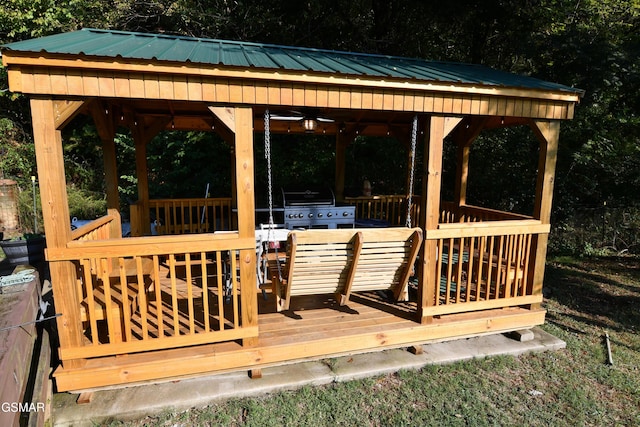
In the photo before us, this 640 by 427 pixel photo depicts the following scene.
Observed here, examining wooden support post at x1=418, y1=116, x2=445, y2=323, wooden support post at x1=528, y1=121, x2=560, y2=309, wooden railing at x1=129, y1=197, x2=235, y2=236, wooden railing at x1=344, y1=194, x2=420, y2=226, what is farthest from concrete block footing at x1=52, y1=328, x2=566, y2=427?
wooden railing at x1=344, y1=194, x2=420, y2=226

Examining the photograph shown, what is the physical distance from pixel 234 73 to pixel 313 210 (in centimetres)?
309

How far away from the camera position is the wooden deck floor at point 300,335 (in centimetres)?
296

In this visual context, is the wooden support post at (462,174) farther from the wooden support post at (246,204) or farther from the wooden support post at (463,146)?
the wooden support post at (246,204)

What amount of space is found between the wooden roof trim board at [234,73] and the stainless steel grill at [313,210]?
2768mm

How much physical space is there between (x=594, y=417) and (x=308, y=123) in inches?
158

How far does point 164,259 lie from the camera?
5773 mm

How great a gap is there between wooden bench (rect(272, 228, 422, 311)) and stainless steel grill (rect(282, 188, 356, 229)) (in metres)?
2.14

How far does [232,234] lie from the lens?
123 inches

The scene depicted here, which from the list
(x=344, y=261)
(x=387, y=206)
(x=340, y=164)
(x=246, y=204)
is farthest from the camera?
(x=387, y=206)

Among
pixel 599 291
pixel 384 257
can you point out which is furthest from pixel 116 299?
pixel 599 291

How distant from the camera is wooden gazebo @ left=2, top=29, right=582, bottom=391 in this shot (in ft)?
8.87

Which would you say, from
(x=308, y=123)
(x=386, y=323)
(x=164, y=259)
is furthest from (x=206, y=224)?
(x=386, y=323)

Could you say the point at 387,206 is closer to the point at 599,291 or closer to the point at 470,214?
the point at 470,214

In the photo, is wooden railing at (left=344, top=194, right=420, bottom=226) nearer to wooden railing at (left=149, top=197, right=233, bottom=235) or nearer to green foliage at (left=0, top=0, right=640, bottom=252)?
green foliage at (left=0, top=0, right=640, bottom=252)
